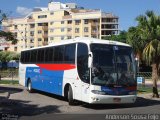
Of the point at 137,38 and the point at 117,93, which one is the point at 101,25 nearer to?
the point at 137,38

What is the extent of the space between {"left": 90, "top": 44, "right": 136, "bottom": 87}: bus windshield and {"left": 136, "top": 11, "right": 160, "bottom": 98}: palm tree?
18.9 ft

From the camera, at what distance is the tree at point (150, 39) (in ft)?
83.6

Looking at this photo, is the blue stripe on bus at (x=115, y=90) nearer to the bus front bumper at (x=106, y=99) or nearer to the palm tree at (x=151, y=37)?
the bus front bumper at (x=106, y=99)

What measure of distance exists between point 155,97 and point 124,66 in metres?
7.55

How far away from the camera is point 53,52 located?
2362 cm

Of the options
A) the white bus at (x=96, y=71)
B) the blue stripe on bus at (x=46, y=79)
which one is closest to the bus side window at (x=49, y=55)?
the blue stripe on bus at (x=46, y=79)

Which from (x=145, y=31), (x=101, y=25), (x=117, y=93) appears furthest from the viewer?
(x=101, y=25)

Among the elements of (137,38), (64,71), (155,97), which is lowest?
A: (155,97)

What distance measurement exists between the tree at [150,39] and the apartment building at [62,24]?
9807 centimetres

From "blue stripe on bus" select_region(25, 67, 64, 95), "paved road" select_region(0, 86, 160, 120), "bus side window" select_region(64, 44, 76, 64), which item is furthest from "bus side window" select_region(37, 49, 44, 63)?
"paved road" select_region(0, 86, 160, 120)

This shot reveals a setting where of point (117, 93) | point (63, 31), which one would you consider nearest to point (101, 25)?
point (63, 31)

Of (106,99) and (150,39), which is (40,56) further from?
(106,99)

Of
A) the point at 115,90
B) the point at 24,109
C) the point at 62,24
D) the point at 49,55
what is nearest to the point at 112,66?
the point at 115,90

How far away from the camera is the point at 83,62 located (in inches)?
768
